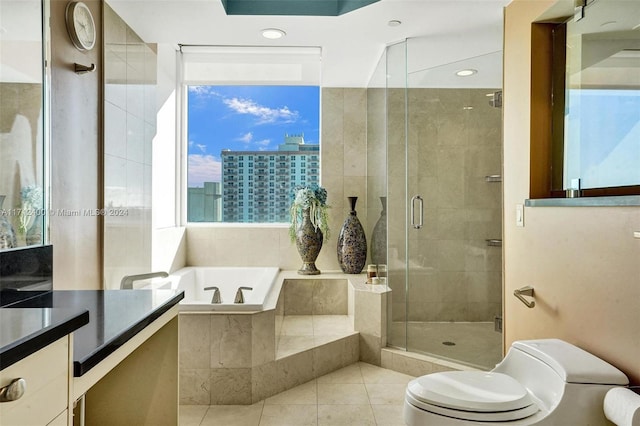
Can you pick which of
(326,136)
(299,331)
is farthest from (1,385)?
(326,136)

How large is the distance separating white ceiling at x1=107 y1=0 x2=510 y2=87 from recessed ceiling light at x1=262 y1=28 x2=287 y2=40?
1.7 inches

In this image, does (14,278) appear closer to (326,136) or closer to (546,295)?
(546,295)

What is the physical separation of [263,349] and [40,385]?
1739 millimetres

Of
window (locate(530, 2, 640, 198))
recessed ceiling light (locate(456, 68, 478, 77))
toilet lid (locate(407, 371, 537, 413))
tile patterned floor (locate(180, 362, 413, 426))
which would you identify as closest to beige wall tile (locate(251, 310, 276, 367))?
tile patterned floor (locate(180, 362, 413, 426))

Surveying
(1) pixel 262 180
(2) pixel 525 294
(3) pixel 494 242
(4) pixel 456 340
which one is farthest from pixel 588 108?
(1) pixel 262 180

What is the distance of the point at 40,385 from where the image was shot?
839 mm

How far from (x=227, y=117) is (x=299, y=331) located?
7.78ft

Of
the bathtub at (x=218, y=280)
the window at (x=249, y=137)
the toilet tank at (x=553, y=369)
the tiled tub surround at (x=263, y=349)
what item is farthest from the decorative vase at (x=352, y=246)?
the toilet tank at (x=553, y=369)

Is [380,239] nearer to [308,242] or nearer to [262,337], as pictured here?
[308,242]

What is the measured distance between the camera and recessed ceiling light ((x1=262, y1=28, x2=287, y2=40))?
2.79 m

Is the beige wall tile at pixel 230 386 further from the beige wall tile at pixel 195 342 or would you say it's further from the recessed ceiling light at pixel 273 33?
the recessed ceiling light at pixel 273 33

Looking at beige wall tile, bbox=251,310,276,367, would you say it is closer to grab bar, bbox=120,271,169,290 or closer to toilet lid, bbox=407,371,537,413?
grab bar, bbox=120,271,169,290

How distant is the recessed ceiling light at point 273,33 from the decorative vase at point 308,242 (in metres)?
1.54

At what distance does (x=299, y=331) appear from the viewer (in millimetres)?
3209
